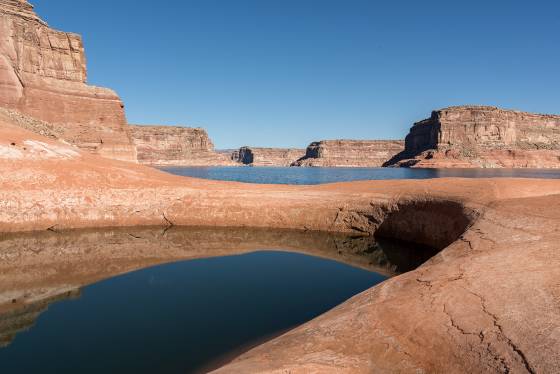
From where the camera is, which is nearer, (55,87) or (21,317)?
(21,317)

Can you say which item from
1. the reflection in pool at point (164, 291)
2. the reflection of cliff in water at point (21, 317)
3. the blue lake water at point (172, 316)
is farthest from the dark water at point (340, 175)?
the reflection of cliff in water at point (21, 317)

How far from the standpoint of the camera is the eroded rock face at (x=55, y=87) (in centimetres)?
5641

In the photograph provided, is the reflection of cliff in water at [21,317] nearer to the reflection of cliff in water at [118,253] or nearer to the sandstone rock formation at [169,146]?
the reflection of cliff in water at [118,253]

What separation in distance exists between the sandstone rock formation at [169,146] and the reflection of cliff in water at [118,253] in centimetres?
15596

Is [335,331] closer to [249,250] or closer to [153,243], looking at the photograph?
[249,250]

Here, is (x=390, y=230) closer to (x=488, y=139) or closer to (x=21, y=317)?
(x=21, y=317)

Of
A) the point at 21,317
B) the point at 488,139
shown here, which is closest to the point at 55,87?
the point at 21,317

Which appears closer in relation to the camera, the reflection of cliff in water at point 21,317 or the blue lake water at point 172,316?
the blue lake water at point 172,316

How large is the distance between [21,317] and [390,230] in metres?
18.7

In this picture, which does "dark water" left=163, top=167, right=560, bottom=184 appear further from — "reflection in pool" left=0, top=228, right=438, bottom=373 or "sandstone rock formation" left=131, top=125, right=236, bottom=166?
"sandstone rock formation" left=131, top=125, right=236, bottom=166

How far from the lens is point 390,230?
73.0 ft

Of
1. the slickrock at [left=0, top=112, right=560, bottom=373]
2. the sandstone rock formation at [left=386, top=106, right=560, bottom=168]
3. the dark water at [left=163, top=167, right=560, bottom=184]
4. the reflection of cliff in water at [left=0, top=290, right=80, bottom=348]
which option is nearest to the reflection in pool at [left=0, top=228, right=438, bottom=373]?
the reflection of cliff in water at [left=0, top=290, right=80, bottom=348]

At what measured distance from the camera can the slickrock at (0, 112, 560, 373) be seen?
575cm

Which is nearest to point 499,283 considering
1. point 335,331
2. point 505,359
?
point 505,359
